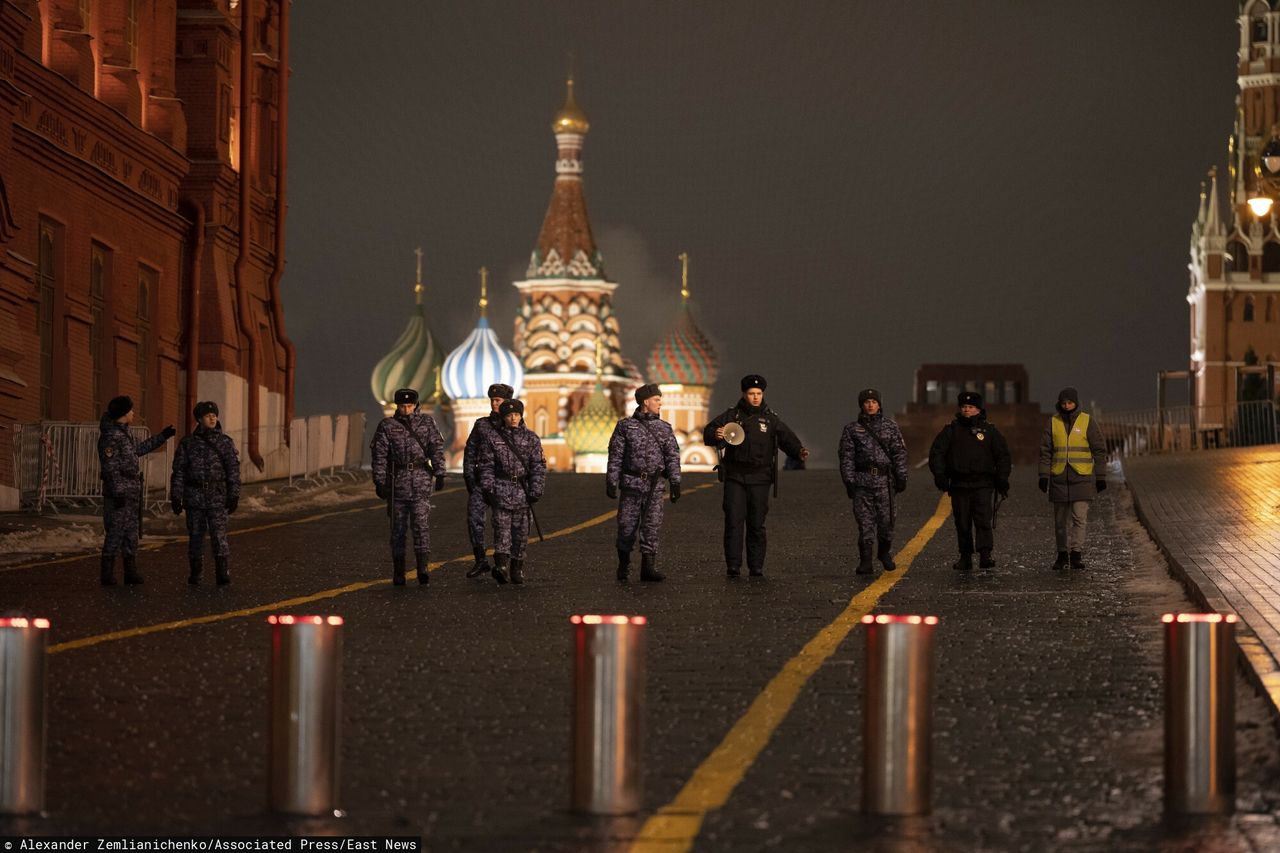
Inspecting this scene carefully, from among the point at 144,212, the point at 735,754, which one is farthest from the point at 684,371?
the point at 735,754

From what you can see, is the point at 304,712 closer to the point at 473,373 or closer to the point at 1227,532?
the point at 1227,532

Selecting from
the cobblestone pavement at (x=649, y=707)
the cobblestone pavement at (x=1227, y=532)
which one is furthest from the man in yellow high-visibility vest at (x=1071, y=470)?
the cobblestone pavement at (x=1227, y=532)

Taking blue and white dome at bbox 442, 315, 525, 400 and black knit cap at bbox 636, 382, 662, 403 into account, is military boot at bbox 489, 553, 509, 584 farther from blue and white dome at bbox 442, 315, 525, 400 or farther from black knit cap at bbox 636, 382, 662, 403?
blue and white dome at bbox 442, 315, 525, 400

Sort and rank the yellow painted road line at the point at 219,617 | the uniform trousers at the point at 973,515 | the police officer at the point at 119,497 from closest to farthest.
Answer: the yellow painted road line at the point at 219,617
the police officer at the point at 119,497
the uniform trousers at the point at 973,515

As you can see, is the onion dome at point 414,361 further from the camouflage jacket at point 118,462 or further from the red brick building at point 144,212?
the camouflage jacket at point 118,462

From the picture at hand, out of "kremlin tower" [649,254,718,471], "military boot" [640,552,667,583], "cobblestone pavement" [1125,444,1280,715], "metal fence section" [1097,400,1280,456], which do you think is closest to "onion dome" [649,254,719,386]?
"kremlin tower" [649,254,718,471]

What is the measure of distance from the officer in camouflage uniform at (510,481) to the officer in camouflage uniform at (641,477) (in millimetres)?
717

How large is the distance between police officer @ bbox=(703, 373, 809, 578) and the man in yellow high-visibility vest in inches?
106

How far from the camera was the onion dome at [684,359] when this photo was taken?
193 m

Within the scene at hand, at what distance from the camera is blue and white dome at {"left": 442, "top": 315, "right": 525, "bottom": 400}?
570 ft

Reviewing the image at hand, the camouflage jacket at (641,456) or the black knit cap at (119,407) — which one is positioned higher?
the black knit cap at (119,407)

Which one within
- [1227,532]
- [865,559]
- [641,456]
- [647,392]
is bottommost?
[865,559]

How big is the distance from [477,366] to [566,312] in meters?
14.0

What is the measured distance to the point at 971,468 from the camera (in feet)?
72.9
